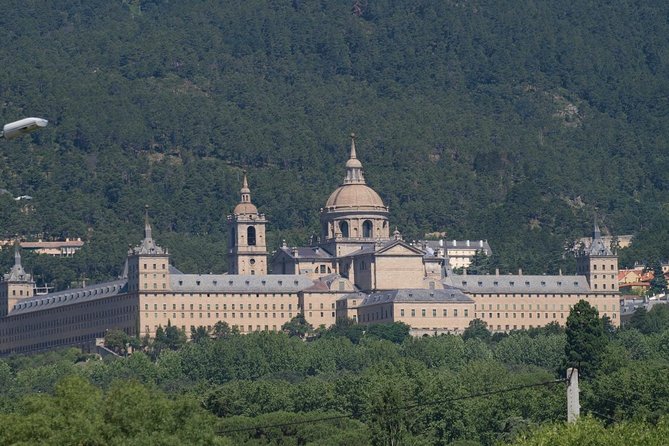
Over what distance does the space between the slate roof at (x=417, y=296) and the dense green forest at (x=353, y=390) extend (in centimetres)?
234

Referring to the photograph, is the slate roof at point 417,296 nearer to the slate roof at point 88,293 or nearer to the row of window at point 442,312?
the row of window at point 442,312

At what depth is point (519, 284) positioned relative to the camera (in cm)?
→ 19450

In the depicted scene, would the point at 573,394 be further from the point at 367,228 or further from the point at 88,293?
the point at 367,228

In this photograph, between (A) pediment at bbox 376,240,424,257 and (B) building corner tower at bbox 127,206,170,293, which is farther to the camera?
(A) pediment at bbox 376,240,424,257

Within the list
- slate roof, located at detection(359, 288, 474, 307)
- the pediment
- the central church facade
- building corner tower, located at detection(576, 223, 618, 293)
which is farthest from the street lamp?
building corner tower, located at detection(576, 223, 618, 293)

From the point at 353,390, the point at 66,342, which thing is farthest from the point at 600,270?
the point at 353,390

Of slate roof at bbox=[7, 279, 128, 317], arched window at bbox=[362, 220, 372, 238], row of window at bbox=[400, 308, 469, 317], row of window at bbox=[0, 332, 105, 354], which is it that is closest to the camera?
row of window at bbox=[400, 308, 469, 317]

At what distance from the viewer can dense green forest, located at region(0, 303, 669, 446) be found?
3135 inches

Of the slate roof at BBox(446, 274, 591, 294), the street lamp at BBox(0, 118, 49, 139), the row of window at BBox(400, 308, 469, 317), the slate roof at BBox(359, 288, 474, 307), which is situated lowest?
the street lamp at BBox(0, 118, 49, 139)

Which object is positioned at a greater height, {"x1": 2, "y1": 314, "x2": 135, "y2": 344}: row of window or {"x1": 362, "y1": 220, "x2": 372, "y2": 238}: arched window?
{"x1": 362, "y1": 220, "x2": 372, "y2": 238}: arched window

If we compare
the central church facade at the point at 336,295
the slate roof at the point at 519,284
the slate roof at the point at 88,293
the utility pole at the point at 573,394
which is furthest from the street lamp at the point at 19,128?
the slate roof at the point at 519,284

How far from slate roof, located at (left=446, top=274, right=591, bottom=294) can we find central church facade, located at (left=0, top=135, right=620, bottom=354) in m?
0.07

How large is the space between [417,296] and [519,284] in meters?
11.5

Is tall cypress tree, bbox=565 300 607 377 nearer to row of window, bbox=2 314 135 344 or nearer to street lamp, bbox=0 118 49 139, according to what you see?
row of window, bbox=2 314 135 344
